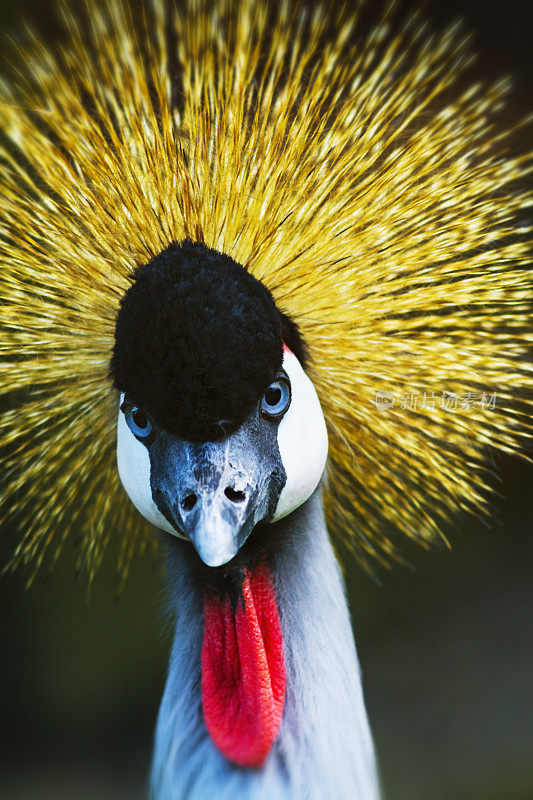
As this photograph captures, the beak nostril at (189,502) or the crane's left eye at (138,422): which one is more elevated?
the crane's left eye at (138,422)

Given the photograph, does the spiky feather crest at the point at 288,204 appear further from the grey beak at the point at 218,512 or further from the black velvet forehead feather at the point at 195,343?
the grey beak at the point at 218,512

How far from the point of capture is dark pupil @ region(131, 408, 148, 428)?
675 mm

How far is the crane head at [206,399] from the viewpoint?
0.61 m

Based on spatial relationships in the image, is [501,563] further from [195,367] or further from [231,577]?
[195,367]

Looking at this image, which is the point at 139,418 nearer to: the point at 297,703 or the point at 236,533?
the point at 236,533

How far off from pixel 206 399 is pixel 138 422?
0.10 meters

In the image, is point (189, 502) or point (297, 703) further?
point (297, 703)

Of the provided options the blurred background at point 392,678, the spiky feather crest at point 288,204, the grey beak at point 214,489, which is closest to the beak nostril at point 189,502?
the grey beak at point 214,489

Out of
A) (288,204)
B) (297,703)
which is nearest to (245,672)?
(297,703)

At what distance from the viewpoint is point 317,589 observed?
2.64ft

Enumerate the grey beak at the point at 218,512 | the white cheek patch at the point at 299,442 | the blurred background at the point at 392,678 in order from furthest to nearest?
the blurred background at the point at 392,678
the white cheek patch at the point at 299,442
the grey beak at the point at 218,512

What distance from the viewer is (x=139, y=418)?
0.68 m

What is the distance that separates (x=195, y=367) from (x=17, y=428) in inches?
13.7

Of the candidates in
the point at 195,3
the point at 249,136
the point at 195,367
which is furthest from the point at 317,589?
the point at 195,3
